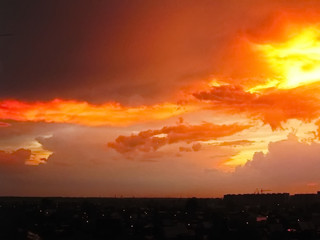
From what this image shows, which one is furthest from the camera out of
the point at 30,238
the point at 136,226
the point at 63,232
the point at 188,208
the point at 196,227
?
the point at 188,208

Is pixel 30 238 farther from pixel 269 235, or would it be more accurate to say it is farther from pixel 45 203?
pixel 45 203

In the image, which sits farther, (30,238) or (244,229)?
(244,229)

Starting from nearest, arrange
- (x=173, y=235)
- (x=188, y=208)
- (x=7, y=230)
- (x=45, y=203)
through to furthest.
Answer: (x=7, y=230)
(x=173, y=235)
(x=188, y=208)
(x=45, y=203)

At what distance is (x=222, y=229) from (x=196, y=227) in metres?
6.17

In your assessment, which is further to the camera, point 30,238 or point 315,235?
point 315,235

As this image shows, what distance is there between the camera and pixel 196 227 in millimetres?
61375

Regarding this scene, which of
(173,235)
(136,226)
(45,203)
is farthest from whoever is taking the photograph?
(45,203)

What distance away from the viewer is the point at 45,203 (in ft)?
467

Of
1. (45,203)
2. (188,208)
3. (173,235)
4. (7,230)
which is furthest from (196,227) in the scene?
(45,203)

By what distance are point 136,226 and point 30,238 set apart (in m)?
28.5

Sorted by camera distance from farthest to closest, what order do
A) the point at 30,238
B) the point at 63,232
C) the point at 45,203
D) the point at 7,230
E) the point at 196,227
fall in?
1. the point at 45,203
2. the point at 196,227
3. the point at 63,232
4. the point at 7,230
5. the point at 30,238

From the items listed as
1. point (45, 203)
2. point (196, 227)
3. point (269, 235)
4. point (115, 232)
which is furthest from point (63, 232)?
point (45, 203)

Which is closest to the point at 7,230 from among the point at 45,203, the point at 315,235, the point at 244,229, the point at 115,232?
the point at 115,232

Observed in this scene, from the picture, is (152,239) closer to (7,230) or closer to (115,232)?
(115,232)
